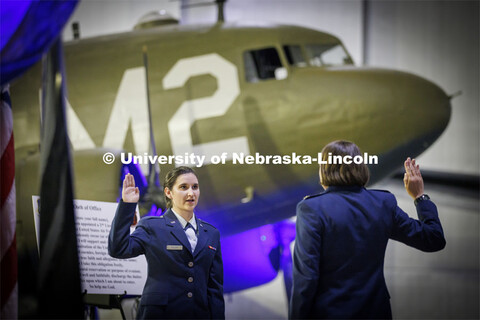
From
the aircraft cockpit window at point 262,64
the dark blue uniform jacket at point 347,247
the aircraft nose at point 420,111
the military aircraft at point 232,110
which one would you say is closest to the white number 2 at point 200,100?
the military aircraft at point 232,110

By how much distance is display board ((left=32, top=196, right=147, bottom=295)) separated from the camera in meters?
3.35

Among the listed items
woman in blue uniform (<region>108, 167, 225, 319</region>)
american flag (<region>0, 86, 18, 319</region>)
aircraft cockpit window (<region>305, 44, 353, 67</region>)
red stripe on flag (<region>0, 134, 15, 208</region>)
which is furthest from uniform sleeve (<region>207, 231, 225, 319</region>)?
aircraft cockpit window (<region>305, 44, 353, 67</region>)

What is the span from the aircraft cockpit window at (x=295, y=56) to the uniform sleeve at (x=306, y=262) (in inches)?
77.8

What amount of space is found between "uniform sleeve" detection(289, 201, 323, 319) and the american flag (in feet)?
6.28

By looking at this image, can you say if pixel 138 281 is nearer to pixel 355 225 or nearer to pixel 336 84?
pixel 355 225

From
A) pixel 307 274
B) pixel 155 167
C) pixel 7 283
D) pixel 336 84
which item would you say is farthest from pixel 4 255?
pixel 336 84

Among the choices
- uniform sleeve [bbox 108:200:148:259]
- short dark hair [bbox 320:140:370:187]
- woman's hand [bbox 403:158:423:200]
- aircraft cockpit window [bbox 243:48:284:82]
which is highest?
aircraft cockpit window [bbox 243:48:284:82]

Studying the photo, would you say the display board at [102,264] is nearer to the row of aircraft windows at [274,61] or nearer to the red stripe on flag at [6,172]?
the red stripe on flag at [6,172]

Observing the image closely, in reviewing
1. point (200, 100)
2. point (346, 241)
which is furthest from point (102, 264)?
point (346, 241)

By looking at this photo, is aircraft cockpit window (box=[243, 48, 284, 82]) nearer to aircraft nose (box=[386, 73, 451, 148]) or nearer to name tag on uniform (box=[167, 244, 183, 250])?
aircraft nose (box=[386, 73, 451, 148])

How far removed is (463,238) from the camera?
8.82 metres

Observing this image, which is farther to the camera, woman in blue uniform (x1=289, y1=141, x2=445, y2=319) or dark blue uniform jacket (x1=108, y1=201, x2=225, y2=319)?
dark blue uniform jacket (x1=108, y1=201, x2=225, y2=319)

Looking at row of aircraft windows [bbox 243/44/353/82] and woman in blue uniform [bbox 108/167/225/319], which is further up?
row of aircraft windows [bbox 243/44/353/82]

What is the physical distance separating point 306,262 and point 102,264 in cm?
157
